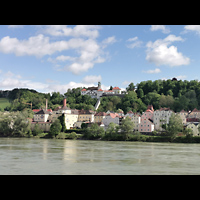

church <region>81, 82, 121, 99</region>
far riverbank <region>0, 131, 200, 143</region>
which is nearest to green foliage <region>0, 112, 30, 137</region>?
far riverbank <region>0, 131, 200, 143</region>

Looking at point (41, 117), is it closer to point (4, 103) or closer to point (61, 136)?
point (61, 136)

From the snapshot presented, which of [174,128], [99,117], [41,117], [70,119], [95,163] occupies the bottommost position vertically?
[95,163]

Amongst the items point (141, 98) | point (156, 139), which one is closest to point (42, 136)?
point (156, 139)

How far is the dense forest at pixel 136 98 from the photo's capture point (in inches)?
2579

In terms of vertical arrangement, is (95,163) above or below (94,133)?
below

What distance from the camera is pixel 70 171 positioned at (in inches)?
420

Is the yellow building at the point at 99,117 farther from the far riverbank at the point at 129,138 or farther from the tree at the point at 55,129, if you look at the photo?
the far riverbank at the point at 129,138

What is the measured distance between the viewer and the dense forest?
65.5 m

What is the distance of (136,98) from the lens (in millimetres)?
70438

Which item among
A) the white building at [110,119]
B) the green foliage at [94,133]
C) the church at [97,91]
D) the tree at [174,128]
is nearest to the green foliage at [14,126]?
the green foliage at [94,133]

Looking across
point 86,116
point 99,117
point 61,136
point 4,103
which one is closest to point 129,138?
point 61,136
